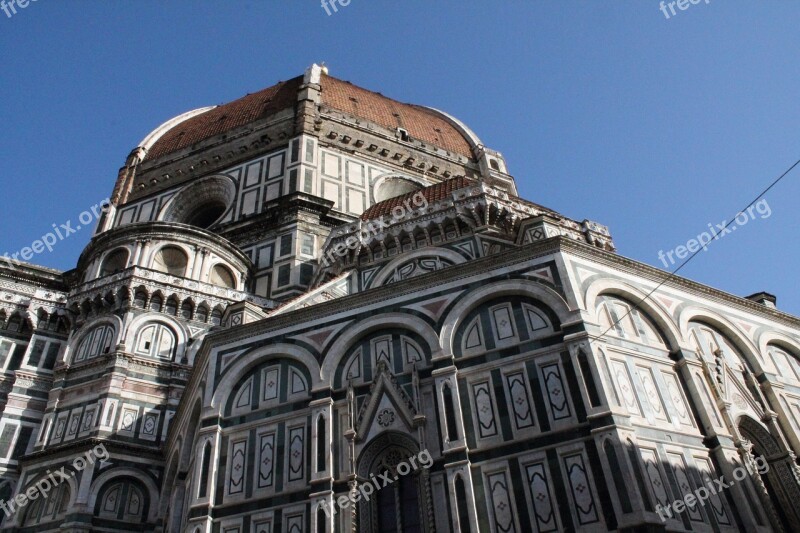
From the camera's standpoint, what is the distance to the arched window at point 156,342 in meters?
22.8

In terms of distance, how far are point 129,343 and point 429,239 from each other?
10238 millimetres

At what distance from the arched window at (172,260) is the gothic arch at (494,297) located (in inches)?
545

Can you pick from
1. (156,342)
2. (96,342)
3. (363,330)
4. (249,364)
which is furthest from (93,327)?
(363,330)

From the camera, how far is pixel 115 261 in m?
26.0

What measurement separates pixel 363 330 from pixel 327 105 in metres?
25.7

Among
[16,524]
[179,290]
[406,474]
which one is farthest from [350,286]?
[16,524]

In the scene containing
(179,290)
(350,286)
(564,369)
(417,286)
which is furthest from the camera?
(179,290)

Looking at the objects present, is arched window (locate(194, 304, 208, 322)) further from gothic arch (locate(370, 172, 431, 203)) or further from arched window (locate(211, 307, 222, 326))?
gothic arch (locate(370, 172, 431, 203))

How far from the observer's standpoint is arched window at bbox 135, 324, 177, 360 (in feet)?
74.8

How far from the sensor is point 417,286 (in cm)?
1599

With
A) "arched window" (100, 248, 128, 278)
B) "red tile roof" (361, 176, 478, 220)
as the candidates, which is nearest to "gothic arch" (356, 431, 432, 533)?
"red tile roof" (361, 176, 478, 220)

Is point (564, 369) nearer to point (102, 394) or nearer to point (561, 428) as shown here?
point (561, 428)

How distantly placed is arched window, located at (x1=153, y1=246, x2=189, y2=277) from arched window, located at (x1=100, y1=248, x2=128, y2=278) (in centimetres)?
120

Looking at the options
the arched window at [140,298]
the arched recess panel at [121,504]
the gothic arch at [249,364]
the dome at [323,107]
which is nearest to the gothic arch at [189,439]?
the gothic arch at [249,364]
